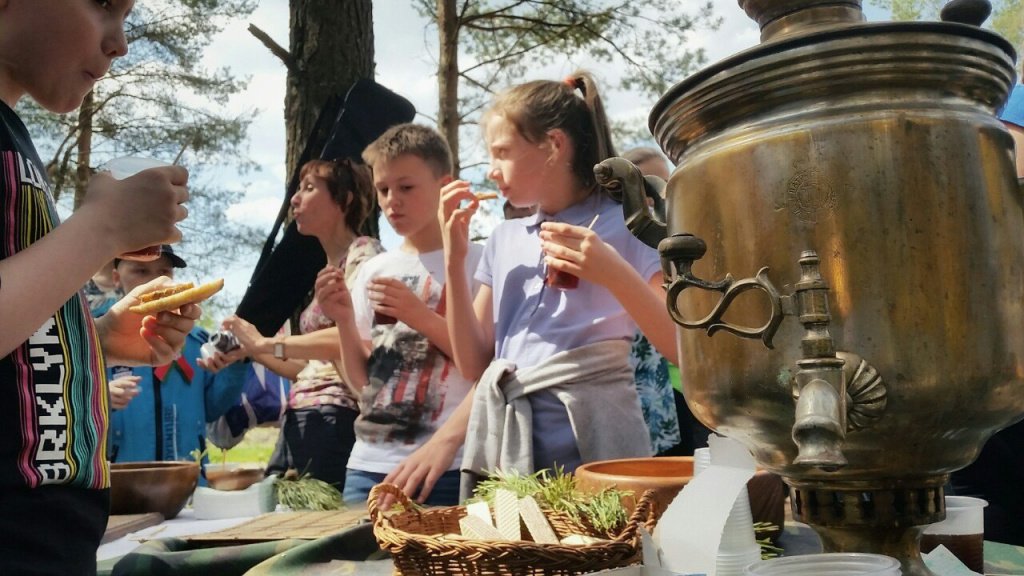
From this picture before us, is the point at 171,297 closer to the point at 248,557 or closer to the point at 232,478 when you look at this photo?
the point at 248,557

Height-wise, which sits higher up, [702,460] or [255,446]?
[702,460]

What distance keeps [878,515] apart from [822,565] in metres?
0.08

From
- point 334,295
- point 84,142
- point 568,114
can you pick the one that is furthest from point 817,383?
point 84,142

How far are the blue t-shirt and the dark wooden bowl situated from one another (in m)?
0.86

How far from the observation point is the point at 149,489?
6.46 ft

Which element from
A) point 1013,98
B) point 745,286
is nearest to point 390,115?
point 1013,98

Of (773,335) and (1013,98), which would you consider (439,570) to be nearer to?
(773,335)

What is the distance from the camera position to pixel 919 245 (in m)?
0.66

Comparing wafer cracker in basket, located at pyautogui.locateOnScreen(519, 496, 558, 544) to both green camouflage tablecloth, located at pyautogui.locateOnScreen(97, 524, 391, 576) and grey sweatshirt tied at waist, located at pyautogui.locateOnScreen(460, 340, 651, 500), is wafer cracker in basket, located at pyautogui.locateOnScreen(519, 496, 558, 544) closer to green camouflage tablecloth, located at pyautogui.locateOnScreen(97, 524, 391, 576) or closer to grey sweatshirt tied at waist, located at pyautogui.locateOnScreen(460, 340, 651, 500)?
green camouflage tablecloth, located at pyautogui.locateOnScreen(97, 524, 391, 576)

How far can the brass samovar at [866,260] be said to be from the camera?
0.66 m

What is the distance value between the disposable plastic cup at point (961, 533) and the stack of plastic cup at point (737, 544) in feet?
0.68

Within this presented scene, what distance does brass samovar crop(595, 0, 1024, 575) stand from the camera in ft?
2.17

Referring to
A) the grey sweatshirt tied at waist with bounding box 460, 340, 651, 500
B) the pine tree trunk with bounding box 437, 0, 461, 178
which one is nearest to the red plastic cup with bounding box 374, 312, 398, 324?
the grey sweatshirt tied at waist with bounding box 460, 340, 651, 500

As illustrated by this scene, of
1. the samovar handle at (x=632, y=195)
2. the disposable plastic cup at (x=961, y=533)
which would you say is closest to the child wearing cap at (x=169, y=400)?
the samovar handle at (x=632, y=195)
